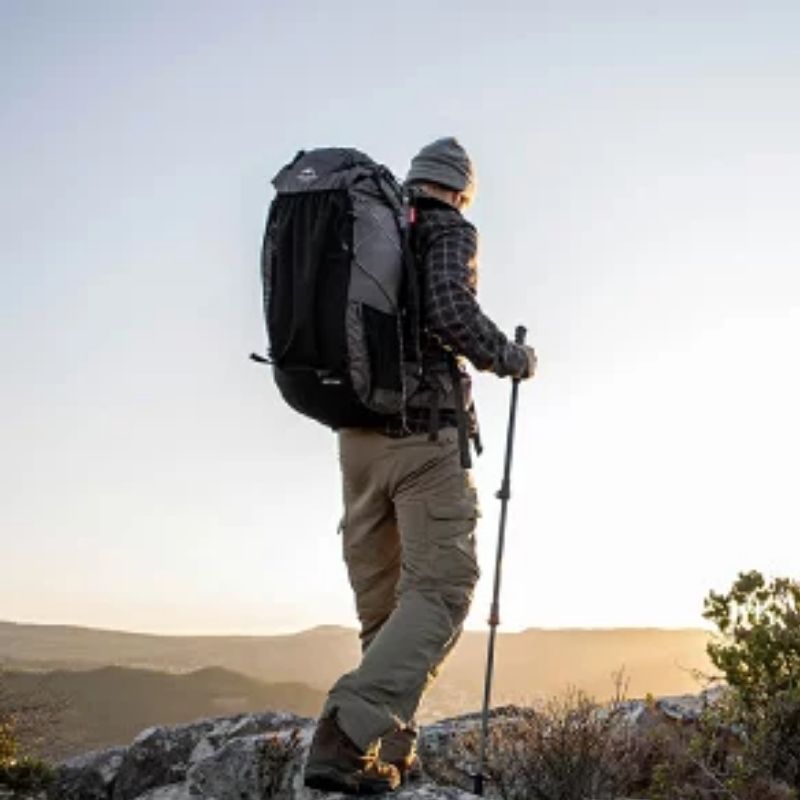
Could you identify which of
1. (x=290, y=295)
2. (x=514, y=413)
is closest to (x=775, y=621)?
(x=514, y=413)

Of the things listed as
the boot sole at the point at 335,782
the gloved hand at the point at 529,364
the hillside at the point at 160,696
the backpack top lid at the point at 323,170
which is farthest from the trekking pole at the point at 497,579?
the hillside at the point at 160,696

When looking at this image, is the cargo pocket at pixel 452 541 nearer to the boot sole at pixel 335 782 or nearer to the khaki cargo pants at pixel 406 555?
the khaki cargo pants at pixel 406 555

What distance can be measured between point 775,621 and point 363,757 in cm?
259

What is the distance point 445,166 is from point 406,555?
1.92 m

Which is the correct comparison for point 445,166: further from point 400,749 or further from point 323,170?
point 400,749

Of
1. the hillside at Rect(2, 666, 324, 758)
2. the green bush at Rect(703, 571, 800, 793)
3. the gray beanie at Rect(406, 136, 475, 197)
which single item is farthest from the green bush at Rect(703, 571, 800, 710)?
the hillside at Rect(2, 666, 324, 758)

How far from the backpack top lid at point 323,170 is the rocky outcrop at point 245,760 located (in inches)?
115

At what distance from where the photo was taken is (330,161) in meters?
5.80

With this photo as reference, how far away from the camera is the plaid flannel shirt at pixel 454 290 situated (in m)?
5.64

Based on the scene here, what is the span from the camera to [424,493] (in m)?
5.69

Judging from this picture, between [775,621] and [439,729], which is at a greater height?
[775,621]

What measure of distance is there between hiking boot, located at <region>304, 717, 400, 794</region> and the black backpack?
1.44m

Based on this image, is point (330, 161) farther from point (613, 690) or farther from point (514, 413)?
point (613, 690)

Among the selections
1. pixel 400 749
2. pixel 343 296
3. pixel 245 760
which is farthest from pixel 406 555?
pixel 245 760
